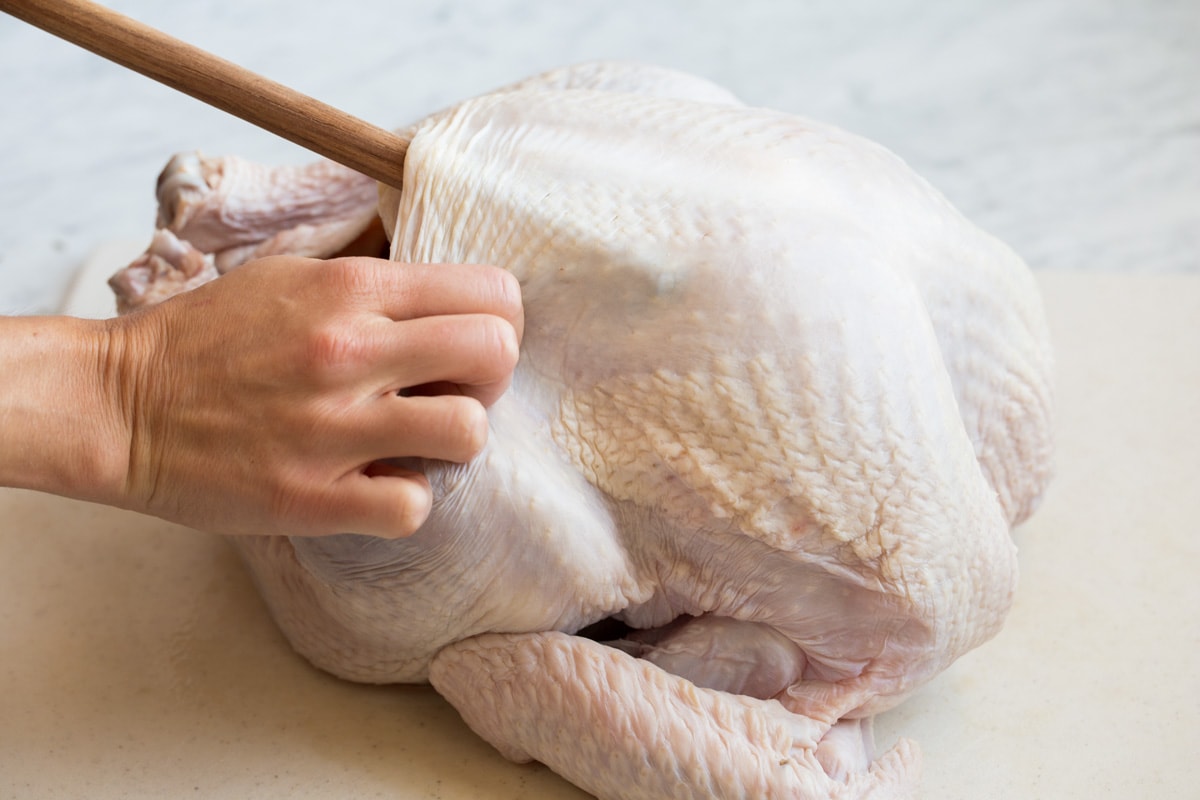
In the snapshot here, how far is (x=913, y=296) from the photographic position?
91 cm

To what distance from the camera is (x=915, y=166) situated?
1.95 meters

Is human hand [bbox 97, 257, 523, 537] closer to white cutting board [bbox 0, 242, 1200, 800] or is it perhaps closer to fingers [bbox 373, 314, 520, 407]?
fingers [bbox 373, 314, 520, 407]

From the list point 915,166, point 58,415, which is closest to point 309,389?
point 58,415

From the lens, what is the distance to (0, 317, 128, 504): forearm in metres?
0.80

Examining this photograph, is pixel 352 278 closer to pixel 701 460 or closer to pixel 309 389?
pixel 309 389

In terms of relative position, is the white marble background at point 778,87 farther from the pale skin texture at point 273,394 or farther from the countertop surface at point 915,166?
the pale skin texture at point 273,394

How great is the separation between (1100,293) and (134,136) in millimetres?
1398

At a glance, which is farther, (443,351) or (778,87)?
(778,87)

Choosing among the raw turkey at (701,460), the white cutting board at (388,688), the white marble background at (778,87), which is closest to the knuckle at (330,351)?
the raw turkey at (701,460)

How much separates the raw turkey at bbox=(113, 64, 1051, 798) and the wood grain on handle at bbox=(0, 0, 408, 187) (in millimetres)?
76

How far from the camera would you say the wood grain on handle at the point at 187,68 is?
0.86 metres

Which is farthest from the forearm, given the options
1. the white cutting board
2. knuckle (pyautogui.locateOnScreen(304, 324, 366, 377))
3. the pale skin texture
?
the white cutting board

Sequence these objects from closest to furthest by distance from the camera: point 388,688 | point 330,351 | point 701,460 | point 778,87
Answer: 1. point 330,351
2. point 701,460
3. point 388,688
4. point 778,87

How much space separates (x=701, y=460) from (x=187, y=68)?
431 millimetres
